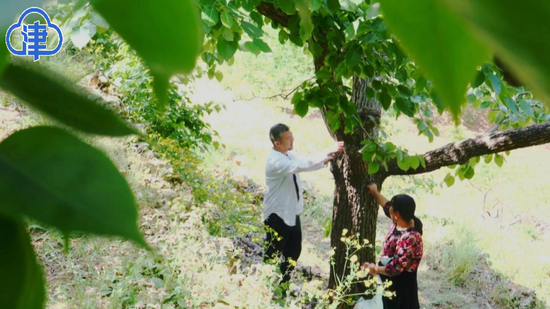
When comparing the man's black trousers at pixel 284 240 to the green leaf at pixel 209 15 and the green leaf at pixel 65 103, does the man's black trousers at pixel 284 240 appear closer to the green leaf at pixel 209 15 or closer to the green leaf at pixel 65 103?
the green leaf at pixel 209 15

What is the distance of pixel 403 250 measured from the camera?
330 centimetres

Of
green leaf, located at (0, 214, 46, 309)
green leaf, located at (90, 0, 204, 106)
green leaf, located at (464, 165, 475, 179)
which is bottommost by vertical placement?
green leaf, located at (0, 214, 46, 309)

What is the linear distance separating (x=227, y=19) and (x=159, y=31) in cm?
138

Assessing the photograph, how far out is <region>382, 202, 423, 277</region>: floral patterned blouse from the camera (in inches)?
129

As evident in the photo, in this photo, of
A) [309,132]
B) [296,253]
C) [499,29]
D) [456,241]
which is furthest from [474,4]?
[309,132]

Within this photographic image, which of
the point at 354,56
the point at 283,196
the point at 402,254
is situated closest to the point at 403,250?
the point at 402,254

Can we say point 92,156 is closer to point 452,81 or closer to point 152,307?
point 452,81

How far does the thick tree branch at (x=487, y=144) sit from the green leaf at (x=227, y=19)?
206 centimetres

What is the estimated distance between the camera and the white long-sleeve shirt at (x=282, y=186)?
371 centimetres

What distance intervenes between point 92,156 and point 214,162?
19.9 feet

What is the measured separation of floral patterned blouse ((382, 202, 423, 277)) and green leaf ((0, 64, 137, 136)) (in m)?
3.29

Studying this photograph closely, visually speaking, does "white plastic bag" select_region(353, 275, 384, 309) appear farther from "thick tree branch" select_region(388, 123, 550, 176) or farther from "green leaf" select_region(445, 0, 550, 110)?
"green leaf" select_region(445, 0, 550, 110)

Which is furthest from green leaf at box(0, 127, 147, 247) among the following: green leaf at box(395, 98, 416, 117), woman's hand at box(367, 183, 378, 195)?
woman's hand at box(367, 183, 378, 195)

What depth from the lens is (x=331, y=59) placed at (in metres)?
2.34
